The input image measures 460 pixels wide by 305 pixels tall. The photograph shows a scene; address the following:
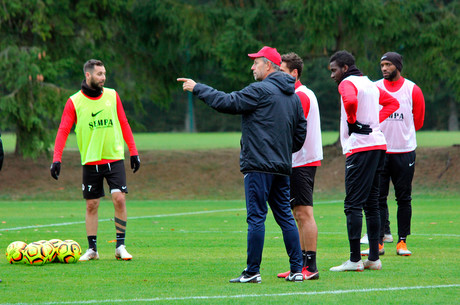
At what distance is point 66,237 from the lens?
1202 cm

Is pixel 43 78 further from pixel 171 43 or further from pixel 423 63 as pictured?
pixel 423 63

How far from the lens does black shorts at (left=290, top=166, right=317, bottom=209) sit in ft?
26.2

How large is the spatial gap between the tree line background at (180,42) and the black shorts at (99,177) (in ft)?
45.4

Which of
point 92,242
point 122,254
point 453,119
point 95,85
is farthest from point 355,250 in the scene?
point 453,119

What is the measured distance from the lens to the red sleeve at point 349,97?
8070 millimetres

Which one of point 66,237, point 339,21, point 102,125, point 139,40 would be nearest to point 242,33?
point 339,21

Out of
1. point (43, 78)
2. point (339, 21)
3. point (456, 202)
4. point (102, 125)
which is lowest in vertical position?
point (456, 202)

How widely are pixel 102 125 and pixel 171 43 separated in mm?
17293

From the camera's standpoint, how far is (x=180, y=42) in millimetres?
26109

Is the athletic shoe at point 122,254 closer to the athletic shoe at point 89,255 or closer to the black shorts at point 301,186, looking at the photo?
the athletic shoe at point 89,255

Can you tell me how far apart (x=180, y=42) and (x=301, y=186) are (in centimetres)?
1876

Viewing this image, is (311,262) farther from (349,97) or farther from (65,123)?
(65,123)

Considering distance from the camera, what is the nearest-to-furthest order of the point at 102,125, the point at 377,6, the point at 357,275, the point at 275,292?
the point at 275,292 → the point at 357,275 → the point at 102,125 → the point at 377,6

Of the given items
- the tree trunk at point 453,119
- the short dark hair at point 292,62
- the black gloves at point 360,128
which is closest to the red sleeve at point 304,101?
the short dark hair at point 292,62
